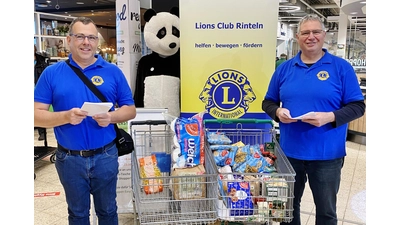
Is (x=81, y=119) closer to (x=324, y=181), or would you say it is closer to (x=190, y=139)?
(x=190, y=139)

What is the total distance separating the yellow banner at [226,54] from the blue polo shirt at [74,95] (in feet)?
2.64

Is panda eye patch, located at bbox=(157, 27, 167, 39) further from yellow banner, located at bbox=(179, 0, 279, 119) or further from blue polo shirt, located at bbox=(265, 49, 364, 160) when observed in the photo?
blue polo shirt, located at bbox=(265, 49, 364, 160)

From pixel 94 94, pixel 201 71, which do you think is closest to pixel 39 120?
pixel 94 94

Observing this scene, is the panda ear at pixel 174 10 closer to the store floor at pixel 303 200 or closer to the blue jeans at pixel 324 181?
the blue jeans at pixel 324 181

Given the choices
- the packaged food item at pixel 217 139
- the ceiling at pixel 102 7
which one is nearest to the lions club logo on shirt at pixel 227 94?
the packaged food item at pixel 217 139

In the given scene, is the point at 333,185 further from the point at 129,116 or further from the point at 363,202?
the point at 363,202

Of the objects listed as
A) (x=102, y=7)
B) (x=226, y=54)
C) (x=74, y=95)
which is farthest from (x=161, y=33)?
(x=102, y=7)

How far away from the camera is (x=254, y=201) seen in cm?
169

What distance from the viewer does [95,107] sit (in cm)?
180

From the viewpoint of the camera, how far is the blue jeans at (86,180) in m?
2.08

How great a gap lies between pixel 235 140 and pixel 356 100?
840 millimetres

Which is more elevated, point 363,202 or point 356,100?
Answer: point 356,100

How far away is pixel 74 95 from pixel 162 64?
136cm

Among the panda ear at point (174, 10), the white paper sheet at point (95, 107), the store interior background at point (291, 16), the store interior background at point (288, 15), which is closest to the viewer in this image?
the white paper sheet at point (95, 107)
